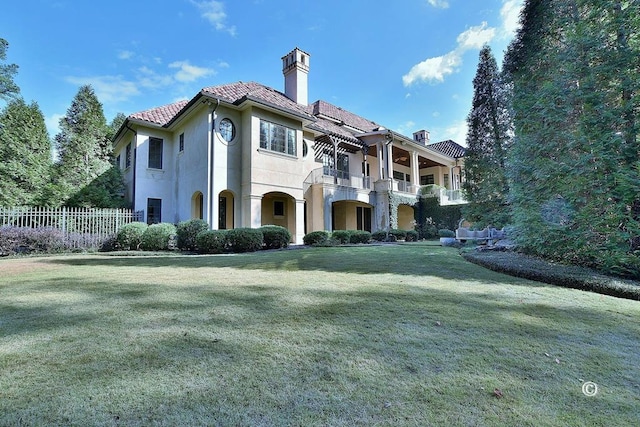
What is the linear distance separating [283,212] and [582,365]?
18.4 metres

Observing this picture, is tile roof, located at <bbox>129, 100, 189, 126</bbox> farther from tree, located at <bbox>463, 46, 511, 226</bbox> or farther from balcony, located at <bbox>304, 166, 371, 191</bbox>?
tree, located at <bbox>463, 46, 511, 226</bbox>

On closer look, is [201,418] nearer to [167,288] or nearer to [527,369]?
[527,369]

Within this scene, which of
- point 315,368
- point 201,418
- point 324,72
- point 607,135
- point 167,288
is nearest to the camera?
point 201,418

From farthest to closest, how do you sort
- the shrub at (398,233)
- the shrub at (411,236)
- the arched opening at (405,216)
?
1. the arched opening at (405,216)
2. the shrub at (411,236)
3. the shrub at (398,233)

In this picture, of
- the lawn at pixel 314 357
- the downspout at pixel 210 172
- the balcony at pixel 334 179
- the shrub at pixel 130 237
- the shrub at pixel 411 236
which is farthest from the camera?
the shrub at pixel 411 236

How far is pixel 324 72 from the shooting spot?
22312 millimetres

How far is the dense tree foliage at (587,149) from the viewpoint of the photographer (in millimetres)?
6250

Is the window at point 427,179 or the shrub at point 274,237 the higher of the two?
Answer: the window at point 427,179

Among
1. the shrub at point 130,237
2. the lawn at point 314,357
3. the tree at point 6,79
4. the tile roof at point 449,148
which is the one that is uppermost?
the tree at point 6,79

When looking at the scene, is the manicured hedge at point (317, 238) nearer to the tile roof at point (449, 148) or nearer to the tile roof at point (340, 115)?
the tile roof at point (340, 115)

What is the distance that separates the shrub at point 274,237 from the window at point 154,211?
829 cm

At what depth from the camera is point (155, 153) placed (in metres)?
17.8

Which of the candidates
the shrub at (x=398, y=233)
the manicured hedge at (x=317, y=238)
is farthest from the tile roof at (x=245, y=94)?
the shrub at (x=398, y=233)

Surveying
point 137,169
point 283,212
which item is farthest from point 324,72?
point 137,169
